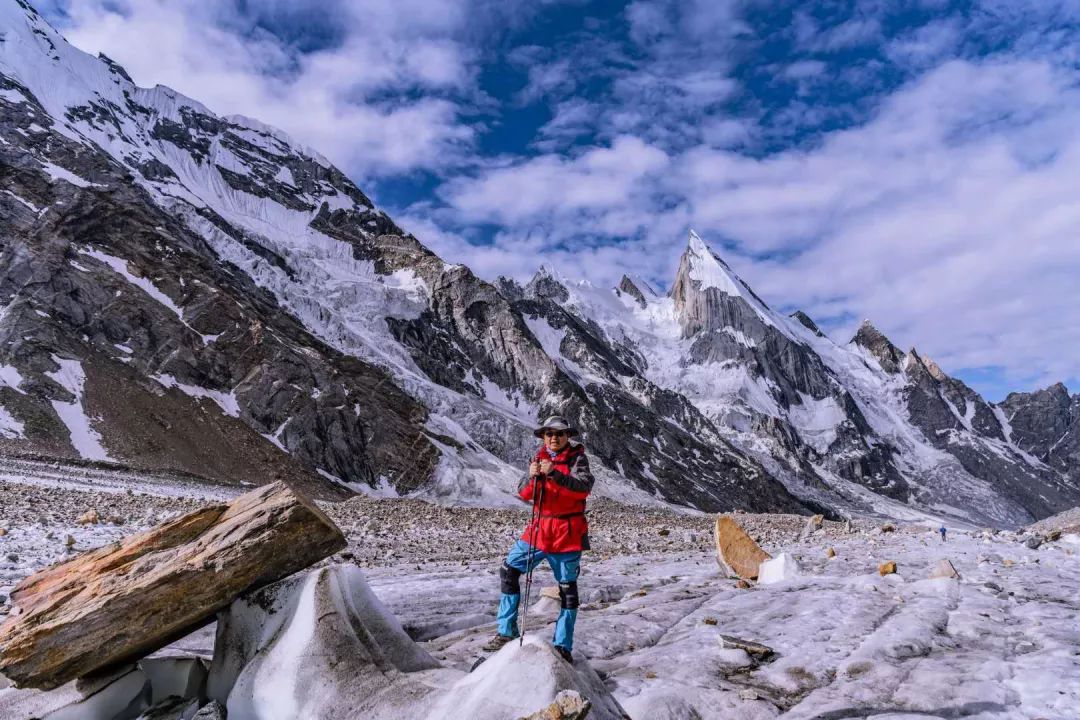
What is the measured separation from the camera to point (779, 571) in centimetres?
1275

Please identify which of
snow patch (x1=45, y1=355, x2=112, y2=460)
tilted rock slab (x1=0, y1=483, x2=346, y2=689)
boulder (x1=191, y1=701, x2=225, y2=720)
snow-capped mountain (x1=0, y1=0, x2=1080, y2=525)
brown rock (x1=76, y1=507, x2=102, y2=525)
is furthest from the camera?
snow-capped mountain (x1=0, y1=0, x2=1080, y2=525)

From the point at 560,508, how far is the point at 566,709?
3225 millimetres

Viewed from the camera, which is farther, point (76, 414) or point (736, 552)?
point (76, 414)

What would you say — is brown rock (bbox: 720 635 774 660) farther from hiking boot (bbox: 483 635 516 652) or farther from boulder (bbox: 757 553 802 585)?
boulder (bbox: 757 553 802 585)

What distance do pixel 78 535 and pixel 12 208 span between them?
83642 millimetres

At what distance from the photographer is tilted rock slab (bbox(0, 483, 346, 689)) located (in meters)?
5.65

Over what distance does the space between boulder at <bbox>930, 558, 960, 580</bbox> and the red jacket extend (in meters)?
8.06

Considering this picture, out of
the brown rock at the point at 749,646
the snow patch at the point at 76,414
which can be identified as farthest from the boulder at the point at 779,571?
the snow patch at the point at 76,414

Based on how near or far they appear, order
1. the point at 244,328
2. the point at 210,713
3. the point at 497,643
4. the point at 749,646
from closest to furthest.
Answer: the point at 210,713, the point at 497,643, the point at 749,646, the point at 244,328

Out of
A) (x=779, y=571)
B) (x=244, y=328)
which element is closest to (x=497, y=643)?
(x=779, y=571)

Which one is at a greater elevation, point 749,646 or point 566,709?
point 566,709

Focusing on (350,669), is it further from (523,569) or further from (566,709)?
(523,569)

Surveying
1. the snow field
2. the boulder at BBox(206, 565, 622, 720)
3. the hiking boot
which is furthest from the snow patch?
the hiking boot

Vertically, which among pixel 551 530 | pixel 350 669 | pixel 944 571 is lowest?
pixel 350 669
